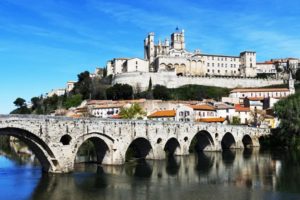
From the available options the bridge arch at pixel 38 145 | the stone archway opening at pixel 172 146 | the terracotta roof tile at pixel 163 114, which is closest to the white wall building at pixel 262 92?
the terracotta roof tile at pixel 163 114

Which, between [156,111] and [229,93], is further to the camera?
[229,93]

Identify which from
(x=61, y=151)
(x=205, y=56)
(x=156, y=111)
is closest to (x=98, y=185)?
(x=61, y=151)

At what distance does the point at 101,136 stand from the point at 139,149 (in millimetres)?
10340

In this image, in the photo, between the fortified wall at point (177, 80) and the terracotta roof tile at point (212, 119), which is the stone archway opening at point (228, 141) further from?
the fortified wall at point (177, 80)

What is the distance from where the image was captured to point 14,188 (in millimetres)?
30016

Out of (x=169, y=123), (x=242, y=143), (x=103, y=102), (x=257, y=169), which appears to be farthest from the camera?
(x=103, y=102)

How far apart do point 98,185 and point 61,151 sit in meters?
5.59

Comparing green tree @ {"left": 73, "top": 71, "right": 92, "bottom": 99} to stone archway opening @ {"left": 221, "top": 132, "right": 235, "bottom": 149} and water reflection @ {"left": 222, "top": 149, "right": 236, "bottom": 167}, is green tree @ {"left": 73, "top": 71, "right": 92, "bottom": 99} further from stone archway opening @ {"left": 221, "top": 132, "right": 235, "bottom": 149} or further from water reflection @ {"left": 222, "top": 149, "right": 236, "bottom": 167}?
water reflection @ {"left": 222, "top": 149, "right": 236, "bottom": 167}

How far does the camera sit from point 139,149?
49812mm

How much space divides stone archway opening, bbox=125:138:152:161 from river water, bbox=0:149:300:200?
2.13 meters

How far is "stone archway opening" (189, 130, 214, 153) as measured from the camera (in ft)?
198

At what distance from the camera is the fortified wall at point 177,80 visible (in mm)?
112750

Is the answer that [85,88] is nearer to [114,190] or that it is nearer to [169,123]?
[169,123]

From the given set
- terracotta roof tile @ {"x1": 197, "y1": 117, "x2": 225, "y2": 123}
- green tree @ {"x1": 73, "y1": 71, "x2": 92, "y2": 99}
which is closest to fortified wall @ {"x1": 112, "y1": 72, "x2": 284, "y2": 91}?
green tree @ {"x1": 73, "y1": 71, "x2": 92, "y2": 99}
